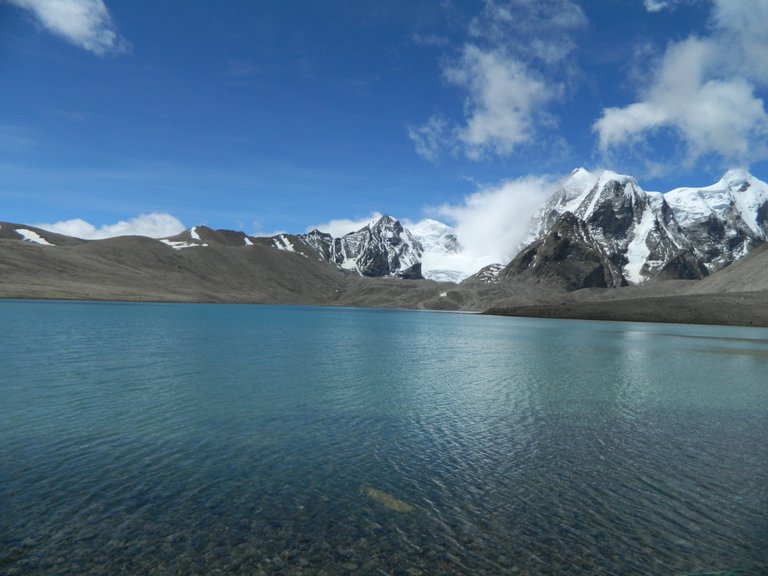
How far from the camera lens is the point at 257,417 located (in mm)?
25391

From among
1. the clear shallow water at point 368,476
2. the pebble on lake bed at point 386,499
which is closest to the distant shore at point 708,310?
the clear shallow water at point 368,476

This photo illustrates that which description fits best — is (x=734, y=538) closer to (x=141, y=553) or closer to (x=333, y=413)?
(x=141, y=553)

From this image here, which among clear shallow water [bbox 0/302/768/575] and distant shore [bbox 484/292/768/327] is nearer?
clear shallow water [bbox 0/302/768/575]

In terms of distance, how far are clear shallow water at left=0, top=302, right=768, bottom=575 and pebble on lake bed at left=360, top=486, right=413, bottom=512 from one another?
153mm

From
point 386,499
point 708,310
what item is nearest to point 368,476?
point 386,499

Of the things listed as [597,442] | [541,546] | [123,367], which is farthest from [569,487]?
[123,367]

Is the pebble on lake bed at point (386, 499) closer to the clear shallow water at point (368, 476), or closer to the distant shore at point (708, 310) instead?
the clear shallow water at point (368, 476)

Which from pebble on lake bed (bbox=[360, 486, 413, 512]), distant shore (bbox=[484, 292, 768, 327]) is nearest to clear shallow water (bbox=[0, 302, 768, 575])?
pebble on lake bed (bbox=[360, 486, 413, 512])

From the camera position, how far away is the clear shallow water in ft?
41.6

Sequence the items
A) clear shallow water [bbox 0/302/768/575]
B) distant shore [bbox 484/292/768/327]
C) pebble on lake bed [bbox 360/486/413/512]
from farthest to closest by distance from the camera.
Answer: distant shore [bbox 484/292/768/327] < pebble on lake bed [bbox 360/486/413/512] < clear shallow water [bbox 0/302/768/575]

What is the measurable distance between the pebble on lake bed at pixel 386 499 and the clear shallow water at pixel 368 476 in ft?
0.50

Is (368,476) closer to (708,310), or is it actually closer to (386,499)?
(386,499)

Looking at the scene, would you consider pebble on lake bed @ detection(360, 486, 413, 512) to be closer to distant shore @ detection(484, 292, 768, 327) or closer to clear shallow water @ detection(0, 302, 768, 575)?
clear shallow water @ detection(0, 302, 768, 575)

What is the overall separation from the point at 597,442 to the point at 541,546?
1096cm
